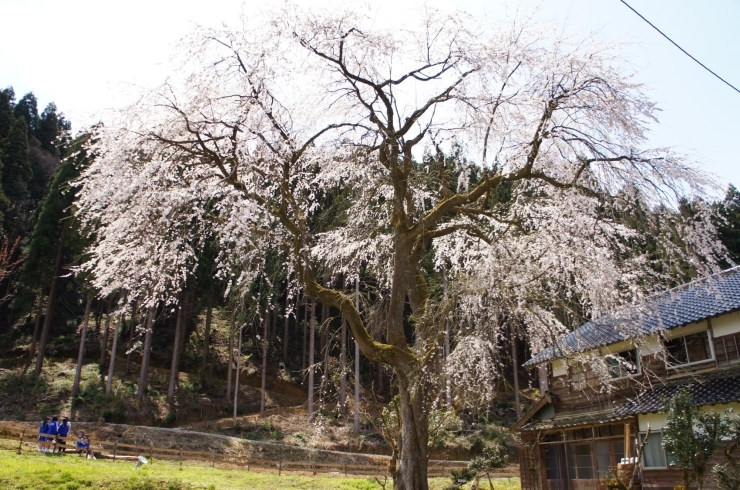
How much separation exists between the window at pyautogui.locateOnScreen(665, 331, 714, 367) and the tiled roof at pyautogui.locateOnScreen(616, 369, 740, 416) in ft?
1.59

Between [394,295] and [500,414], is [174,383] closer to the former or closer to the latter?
[500,414]

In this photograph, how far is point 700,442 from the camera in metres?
6.96

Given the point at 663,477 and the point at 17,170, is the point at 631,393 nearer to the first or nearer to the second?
the point at 663,477

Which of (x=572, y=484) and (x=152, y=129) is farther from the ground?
(x=152, y=129)

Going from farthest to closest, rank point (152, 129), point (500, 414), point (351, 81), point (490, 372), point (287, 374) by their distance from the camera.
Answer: point (287, 374) → point (500, 414) → point (490, 372) → point (351, 81) → point (152, 129)

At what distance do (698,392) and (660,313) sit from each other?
1.90 metres

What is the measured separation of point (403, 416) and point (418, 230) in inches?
95.8

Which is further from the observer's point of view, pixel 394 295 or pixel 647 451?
pixel 647 451

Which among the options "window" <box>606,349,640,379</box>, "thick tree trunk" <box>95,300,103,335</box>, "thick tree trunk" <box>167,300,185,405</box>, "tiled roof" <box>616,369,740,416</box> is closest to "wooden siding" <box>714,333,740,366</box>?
"tiled roof" <box>616,369,740,416</box>

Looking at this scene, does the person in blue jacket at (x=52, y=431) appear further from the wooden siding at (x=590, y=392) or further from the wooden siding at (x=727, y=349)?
the wooden siding at (x=727, y=349)

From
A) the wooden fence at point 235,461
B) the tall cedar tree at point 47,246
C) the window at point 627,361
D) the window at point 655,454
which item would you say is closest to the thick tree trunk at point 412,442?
the window at point 655,454

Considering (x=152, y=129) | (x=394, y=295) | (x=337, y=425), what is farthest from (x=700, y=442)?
(x=337, y=425)

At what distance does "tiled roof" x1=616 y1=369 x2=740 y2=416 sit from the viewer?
33.9 feet

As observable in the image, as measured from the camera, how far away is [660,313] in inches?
480
